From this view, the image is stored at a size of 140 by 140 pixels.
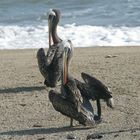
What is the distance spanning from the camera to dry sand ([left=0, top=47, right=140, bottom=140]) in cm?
902

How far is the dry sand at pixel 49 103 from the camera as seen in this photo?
9.02m

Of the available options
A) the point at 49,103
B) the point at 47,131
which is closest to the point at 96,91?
the point at 47,131

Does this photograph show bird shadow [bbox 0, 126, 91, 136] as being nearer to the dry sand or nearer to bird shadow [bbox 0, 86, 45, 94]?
the dry sand

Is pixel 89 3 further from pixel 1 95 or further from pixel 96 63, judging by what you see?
pixel 1 95

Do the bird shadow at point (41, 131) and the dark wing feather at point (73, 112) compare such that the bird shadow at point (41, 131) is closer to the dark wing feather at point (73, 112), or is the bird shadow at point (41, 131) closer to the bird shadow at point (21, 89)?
the dark wing feather at point (73, 112)

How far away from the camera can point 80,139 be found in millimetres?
8641

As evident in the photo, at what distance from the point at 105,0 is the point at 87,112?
54.0ft

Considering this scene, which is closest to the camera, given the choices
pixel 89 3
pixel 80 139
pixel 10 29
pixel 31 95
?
pixel 80 139

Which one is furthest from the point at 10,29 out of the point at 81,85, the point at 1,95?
the point at 81,85

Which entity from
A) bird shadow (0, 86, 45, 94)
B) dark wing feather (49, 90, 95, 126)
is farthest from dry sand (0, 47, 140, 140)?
dark wing feather (49, 90, 95, 126)

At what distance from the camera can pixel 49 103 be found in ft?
34.6

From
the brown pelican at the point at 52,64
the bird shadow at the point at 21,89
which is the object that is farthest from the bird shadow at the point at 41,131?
the bird shadow at the point at 21,89

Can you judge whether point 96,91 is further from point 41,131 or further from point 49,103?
point 49,103

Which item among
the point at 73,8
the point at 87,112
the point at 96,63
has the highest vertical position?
the point at 87,112
